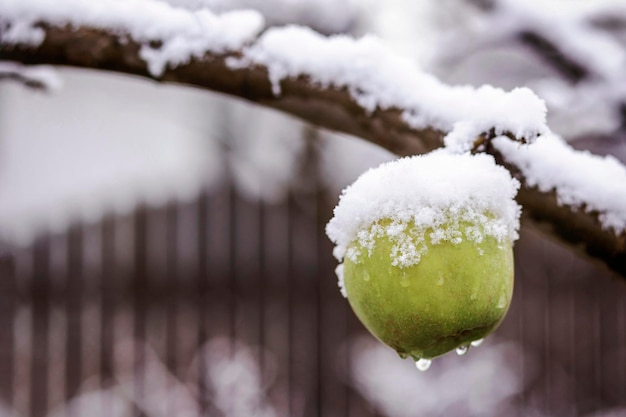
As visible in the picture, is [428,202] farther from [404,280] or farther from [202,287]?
[202,287]

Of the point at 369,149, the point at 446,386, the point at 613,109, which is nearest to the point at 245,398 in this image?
the point at 446,386

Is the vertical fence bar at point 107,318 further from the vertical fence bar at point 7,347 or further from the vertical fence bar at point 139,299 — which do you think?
the vertical fence bar at point 7,347

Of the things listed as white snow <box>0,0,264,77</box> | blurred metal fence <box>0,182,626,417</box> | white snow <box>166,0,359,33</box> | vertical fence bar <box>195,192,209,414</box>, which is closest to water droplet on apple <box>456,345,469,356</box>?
white snow <box>0,0,264,77</box>

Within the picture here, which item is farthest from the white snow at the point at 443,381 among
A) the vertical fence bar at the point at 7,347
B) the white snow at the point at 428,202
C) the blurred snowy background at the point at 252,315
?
the white snow at the point at 428,202

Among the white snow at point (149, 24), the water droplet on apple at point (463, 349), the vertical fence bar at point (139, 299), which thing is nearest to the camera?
the water droplet on apple at point (463, 349)

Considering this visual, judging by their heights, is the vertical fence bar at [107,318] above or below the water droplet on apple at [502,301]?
below

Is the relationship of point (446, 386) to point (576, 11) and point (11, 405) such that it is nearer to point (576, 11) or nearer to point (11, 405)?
point (576, 11)

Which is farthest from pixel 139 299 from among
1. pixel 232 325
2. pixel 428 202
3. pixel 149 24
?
pixel 428 202
